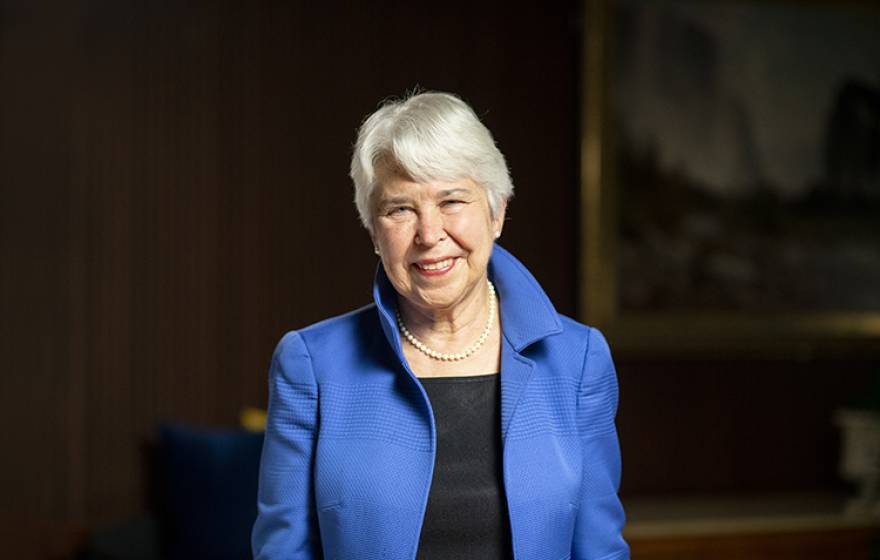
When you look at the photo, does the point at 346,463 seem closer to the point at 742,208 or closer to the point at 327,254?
the point at 327,254

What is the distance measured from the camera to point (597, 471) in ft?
5.99

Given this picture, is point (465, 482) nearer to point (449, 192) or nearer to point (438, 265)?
point (438, 265)

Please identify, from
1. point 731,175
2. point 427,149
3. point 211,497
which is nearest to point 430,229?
point 427,149

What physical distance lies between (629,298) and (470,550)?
3.32 metres

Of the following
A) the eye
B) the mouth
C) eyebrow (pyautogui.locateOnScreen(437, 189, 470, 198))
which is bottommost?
the mouth

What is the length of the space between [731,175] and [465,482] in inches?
142

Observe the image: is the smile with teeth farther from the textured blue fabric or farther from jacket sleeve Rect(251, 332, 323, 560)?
the textured blue fabric

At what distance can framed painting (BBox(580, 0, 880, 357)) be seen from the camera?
4910 millimetres

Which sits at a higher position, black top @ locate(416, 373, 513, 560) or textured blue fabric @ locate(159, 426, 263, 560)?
black top @ locate(416, 373, 513, 560)

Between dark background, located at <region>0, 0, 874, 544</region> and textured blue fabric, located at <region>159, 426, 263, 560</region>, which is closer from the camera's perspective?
textured blue fabric, located at <region>159, 426, 263, 560</region>

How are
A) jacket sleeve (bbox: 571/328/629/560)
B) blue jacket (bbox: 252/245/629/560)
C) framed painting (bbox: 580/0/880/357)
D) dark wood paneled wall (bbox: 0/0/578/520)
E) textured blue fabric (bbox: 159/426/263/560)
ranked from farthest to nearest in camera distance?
framed painting (bbox: 580/0/880/357)
dark wood paneled wall (bbox: 0/0/578/520)
textured blue fabric (bbox: 159/426/263/560)
jacket sleeve (bbox: 571/328/629/560)
blue jacket (bbox: 252/245/629/560)

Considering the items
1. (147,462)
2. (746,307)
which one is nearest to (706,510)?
(746,307)

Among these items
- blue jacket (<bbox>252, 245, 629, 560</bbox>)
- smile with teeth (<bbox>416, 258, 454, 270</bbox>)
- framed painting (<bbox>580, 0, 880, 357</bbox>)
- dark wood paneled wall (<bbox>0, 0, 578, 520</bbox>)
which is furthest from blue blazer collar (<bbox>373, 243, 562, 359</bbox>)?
framed painting (<bbox>580, 0, 880, 357</bbox>)

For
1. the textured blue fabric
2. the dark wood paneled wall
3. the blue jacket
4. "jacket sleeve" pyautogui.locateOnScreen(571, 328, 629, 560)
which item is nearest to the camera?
the blue jacket
